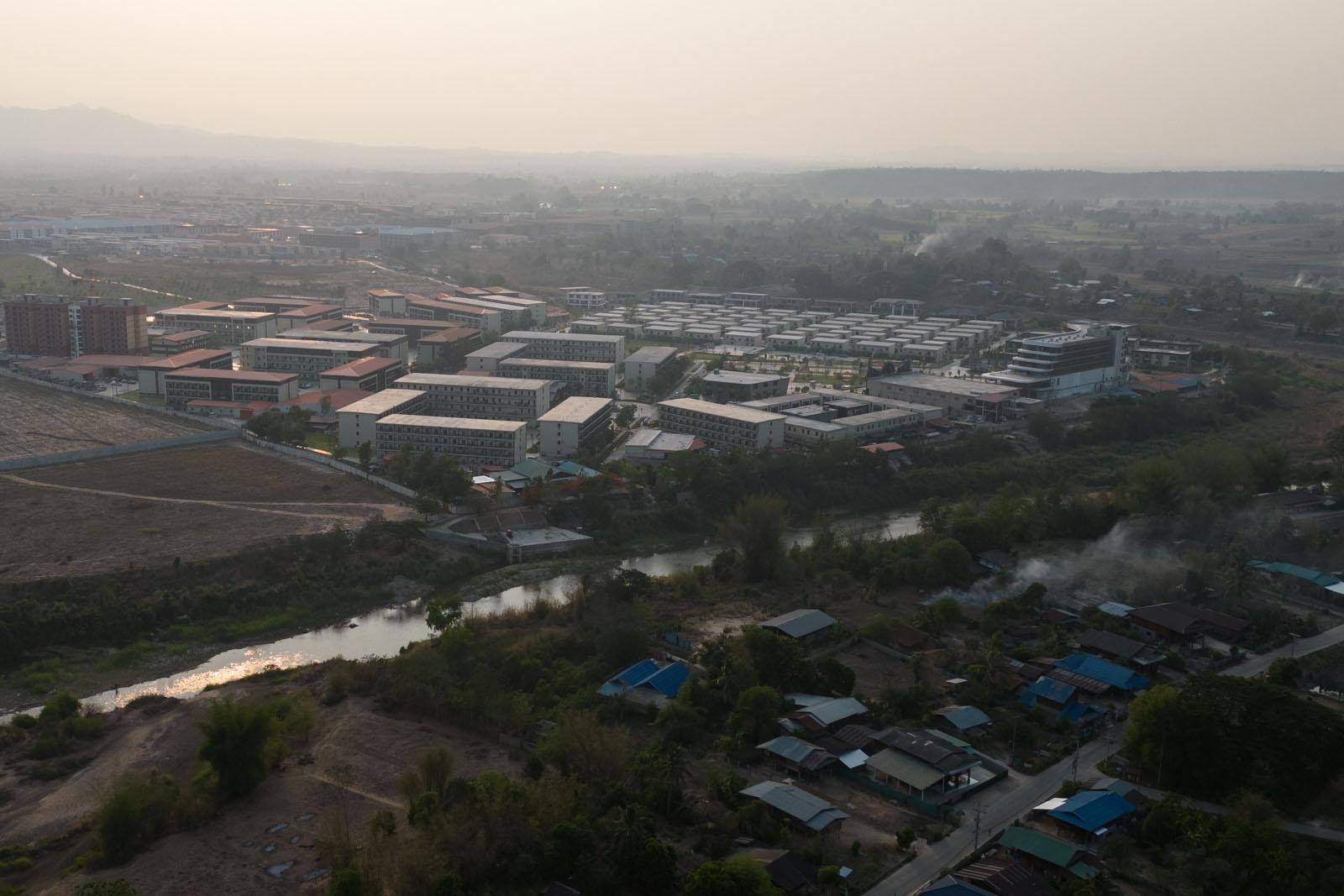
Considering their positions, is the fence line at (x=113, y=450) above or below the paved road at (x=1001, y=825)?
above

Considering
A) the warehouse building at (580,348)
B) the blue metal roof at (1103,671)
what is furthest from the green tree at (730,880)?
the warehouse building at (580,348)

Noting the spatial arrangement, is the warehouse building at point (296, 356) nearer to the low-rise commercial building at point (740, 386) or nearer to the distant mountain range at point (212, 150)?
the low-rise commercial building at point (740, 386)

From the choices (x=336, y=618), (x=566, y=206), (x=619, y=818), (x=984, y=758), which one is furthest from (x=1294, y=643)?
(x=566, y=206)

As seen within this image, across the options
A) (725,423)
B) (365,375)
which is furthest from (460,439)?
(365,375)

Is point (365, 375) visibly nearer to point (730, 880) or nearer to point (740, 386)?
point (740, 386)

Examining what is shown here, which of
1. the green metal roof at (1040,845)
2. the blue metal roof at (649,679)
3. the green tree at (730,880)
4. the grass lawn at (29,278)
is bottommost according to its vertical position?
the blue metal roof at (649,679)

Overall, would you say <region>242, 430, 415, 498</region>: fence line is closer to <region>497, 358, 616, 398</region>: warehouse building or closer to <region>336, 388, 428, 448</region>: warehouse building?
<region>336, 388, 428, 448</region>: warehouse building

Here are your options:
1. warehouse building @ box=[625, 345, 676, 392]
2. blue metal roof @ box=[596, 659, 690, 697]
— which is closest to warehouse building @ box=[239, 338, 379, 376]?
warehouse building @ box=[625, 345, 676, 392]
